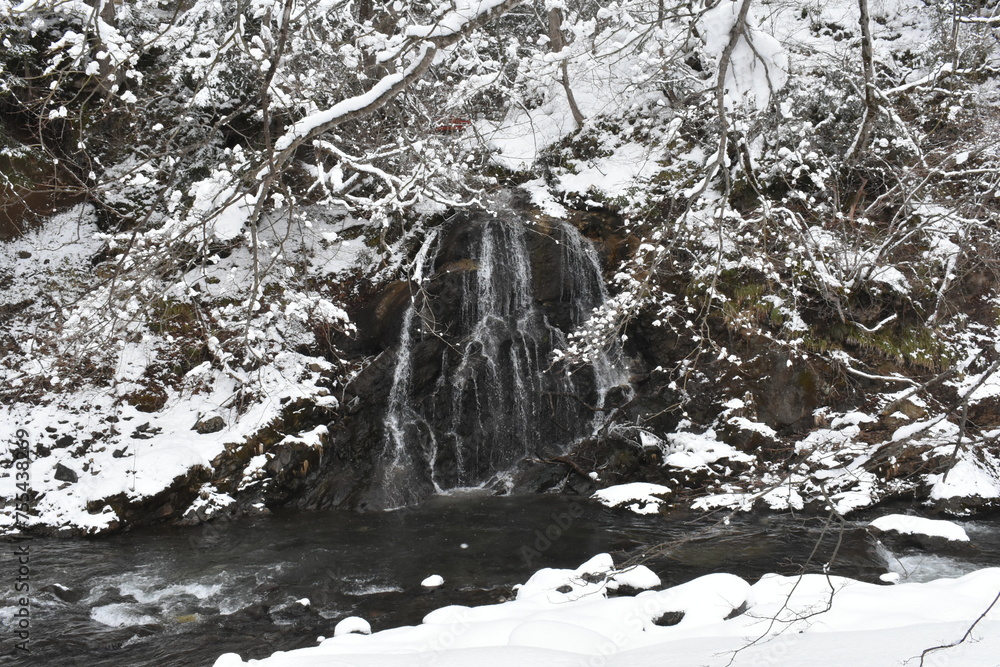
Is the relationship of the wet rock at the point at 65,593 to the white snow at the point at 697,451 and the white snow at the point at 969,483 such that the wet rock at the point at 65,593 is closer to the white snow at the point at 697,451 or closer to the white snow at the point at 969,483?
the white snow at the point at 697,451

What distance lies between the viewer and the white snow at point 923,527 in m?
6.20

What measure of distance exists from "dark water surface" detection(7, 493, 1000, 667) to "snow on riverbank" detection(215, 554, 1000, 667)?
0.71 m

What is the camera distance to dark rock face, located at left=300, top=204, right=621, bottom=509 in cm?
884

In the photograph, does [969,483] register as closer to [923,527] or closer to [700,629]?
[923,527]

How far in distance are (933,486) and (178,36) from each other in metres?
8.50

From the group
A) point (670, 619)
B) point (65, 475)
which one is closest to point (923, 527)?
point (670, 619)

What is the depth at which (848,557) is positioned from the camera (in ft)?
19.4

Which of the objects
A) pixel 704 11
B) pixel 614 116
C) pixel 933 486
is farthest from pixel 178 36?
pixel 614 116

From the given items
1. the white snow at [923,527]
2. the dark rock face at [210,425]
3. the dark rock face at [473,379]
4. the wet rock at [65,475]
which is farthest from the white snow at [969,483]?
the wet rock at [65,475]

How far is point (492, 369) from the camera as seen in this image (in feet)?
31.0

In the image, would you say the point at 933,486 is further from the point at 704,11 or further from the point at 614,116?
the point at 614,116

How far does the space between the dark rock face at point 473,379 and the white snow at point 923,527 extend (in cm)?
343

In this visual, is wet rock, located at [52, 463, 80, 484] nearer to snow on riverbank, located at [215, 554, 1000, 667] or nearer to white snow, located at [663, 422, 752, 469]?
snow on riverbank, located at [215, 554, 1000, 667]

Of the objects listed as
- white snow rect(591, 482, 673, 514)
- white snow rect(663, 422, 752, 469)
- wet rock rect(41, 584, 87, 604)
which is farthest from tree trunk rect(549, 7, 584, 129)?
wet rock rect(41, 584, 87, 604)
